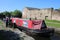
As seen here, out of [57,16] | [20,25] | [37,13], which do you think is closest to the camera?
[20,25]

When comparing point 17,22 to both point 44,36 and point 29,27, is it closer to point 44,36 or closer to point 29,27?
point 29,27

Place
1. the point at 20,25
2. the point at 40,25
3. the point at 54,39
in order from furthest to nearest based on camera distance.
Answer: the point at 20,25 → the point at 40,25 → the point at 54,39

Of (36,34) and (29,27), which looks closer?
(36,34)

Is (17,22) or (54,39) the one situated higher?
(17,22)

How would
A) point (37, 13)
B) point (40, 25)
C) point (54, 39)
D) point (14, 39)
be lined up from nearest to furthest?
1. point (14, 39)
2. point (54, 39)
3. point (40, 25)
4. point (37, 13)

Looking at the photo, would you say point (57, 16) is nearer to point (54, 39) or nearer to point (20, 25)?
point (20, 25)

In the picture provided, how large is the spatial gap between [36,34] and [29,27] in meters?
2.03

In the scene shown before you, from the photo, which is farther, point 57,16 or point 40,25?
point 57,16

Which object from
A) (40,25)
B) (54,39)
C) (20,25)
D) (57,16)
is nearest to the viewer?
(54,39)

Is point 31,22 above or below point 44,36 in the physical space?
above

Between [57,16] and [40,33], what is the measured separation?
22.4 meters

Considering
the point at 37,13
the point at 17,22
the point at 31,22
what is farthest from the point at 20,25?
the point at 37,13

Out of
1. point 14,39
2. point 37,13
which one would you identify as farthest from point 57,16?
point 14,39

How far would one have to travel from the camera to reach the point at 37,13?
43.5m
